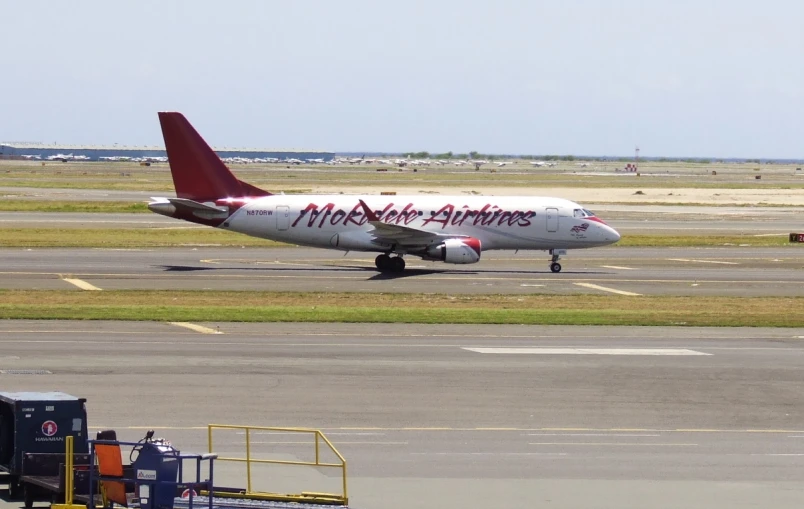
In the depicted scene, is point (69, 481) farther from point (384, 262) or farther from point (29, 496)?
point (384, 262)

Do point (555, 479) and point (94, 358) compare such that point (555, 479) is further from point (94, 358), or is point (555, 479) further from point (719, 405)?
point (94, 358)

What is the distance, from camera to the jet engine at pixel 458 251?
58625mm

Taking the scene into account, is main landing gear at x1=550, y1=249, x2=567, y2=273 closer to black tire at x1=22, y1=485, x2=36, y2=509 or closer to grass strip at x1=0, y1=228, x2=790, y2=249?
grass strip at x1=0, y1=228, x2=790, y2=249

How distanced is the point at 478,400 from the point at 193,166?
34483 mm

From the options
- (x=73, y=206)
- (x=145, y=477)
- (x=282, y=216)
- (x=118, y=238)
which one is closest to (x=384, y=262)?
(x=282, y=216)

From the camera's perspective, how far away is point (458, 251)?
192 ft

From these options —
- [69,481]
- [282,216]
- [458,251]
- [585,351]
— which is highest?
[282,216]

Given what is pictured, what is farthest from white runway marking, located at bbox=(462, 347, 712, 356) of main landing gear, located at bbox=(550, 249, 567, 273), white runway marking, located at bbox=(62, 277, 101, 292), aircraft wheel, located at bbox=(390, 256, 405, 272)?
main landing gear, located at bbox=(550, 249, 567, 273)

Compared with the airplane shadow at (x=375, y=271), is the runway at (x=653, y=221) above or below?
above

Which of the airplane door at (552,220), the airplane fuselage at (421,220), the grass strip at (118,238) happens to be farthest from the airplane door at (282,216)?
the grass strip at (118,238)

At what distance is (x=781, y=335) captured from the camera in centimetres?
4128

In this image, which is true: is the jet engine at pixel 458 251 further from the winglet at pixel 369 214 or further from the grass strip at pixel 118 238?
the grass strip at pixel 118 238

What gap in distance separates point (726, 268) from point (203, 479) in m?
49.1

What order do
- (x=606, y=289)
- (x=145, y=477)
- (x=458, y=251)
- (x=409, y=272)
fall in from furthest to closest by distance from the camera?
(x=409, y=272), (x=458, y=251), (x=606, y=289), (x=145, y=477)
